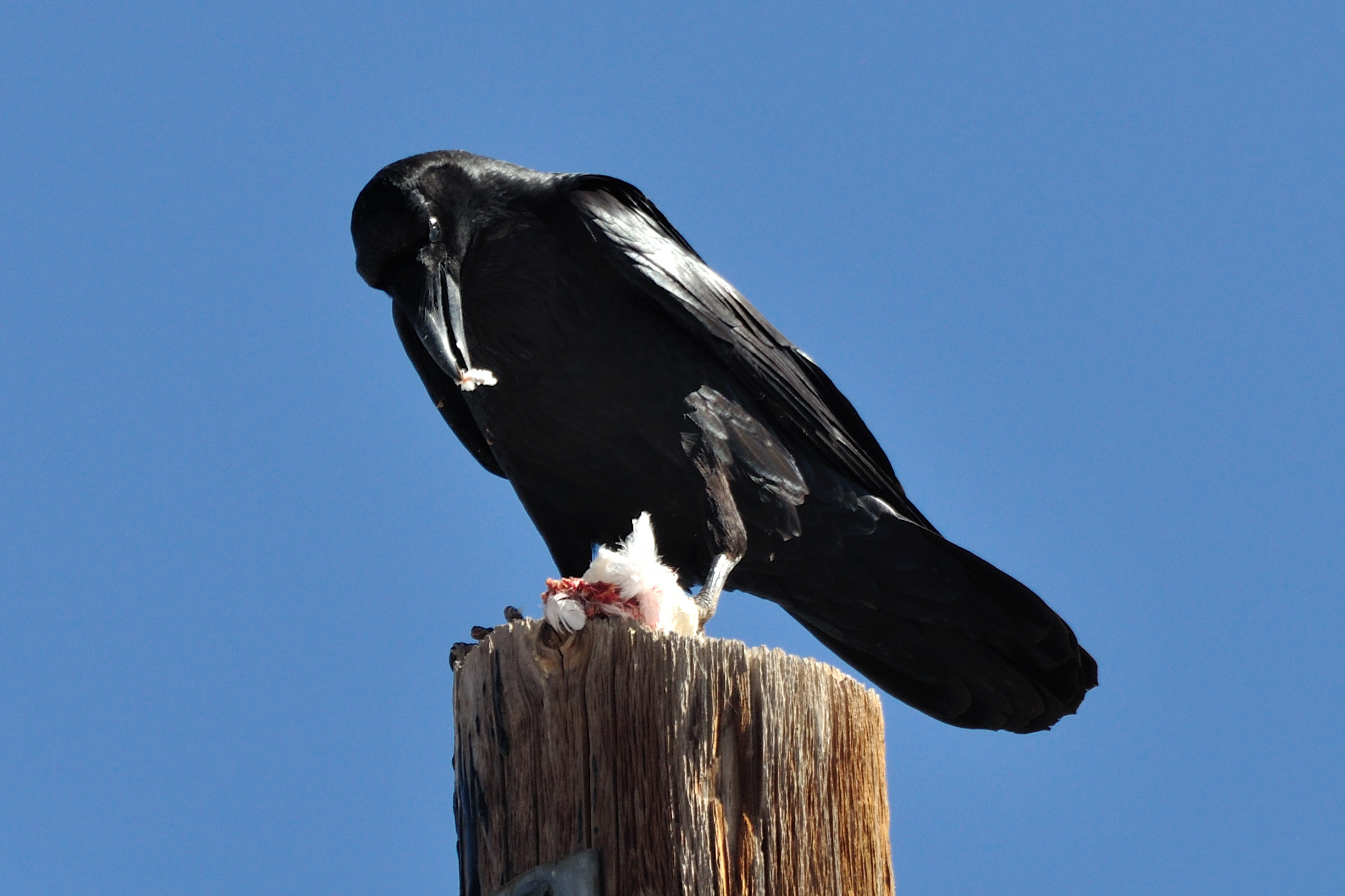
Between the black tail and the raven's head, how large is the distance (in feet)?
4.28

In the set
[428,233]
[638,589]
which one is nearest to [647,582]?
[638,589]

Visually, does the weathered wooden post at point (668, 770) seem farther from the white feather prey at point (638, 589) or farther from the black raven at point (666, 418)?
the black raven at point (666, 418)

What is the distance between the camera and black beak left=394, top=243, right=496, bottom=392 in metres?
4.09

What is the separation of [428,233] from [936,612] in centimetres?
212

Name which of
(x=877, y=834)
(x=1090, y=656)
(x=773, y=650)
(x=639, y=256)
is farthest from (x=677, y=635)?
(x=1090, y=656)

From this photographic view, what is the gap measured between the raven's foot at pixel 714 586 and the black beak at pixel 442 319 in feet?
2.83

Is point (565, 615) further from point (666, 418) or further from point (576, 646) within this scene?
point (666, 418)

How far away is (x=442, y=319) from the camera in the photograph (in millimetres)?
4211

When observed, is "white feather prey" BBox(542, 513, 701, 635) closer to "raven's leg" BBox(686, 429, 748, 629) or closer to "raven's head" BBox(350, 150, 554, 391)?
"raven's leg" BBox(686, 429, 748, 629)

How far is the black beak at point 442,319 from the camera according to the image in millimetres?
4094

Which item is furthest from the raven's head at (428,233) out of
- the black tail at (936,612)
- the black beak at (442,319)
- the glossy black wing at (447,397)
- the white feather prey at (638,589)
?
the black tail at (936,612)

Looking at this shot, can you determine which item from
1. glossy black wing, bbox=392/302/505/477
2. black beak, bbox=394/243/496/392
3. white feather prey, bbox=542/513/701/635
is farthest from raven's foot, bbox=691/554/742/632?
glossy black wing, bbox=392/302/505/477

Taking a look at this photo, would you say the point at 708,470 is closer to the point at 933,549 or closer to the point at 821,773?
the point at 933,549

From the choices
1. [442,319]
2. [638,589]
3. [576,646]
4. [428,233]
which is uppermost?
[428,233]
